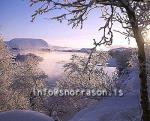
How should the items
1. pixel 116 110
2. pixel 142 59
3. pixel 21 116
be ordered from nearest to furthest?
pixel 142 59 < pixel 21 116 < pixel 116 110

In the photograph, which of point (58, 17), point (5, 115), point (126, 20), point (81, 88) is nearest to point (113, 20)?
point (126, 20)

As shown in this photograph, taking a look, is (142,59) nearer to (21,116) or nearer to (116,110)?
(21,116)

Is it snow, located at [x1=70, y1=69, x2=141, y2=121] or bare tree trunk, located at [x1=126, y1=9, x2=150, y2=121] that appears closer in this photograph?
bare tree trunk, located at [x1=126, y1=9, x2=150, y2=121]

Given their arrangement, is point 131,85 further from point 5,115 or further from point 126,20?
point 126,20

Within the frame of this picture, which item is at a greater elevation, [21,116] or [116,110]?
[21,116]

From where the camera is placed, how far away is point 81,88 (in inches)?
1793

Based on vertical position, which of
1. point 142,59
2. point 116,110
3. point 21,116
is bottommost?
point 116,110

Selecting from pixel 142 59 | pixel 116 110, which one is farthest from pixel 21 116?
pixel 142 59

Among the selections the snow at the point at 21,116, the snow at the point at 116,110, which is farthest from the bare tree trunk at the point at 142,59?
the snow at the point at 21,116

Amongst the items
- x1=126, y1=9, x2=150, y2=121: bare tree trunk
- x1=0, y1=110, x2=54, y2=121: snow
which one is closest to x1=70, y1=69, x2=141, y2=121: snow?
x1=0, y1=110, x2=54, y2=121: snow

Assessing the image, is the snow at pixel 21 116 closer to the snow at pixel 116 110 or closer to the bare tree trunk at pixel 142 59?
the snow at pixel 116 110

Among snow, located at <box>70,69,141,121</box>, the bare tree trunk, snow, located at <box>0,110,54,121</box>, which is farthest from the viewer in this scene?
snow, located at <box>70,69,141,121</box>

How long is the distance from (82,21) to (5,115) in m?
5.75

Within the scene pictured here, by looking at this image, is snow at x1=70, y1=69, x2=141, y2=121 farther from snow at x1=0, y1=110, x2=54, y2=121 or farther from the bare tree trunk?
the bare tree trunk
